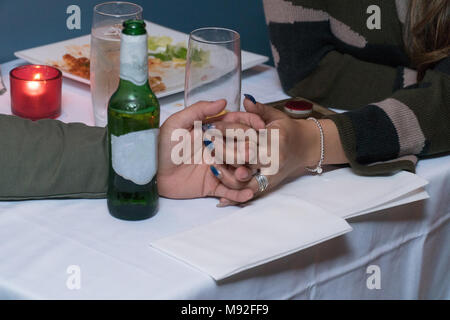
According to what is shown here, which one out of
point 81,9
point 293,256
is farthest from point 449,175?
point 81,9

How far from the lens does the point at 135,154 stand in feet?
2.48

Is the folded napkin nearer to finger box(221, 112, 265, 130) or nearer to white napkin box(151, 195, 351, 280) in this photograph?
white napkin box(151, 195, 351, 280)

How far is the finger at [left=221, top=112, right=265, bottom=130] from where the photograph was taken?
937mm

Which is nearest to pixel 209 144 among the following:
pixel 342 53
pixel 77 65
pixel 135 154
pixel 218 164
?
pixel 218 164

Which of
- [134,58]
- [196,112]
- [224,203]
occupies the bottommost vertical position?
[224,203]

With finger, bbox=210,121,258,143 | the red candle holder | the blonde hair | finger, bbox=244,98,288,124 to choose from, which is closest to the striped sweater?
the blonde hair

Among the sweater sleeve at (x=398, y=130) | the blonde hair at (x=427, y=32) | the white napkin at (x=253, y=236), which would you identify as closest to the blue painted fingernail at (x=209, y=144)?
A: the white napkin at (x=253, y=236)

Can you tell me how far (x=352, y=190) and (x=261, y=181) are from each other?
0.14 m

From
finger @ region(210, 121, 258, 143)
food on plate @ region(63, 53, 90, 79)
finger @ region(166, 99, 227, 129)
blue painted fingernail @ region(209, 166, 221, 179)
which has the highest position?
finger @ region(166, 99, 227, 129)

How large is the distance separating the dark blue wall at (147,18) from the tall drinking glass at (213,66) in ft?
2.20

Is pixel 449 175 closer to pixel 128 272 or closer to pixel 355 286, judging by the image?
pixel 355 286

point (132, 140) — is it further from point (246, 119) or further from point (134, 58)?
point (246, 119)

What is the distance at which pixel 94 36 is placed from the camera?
963 mm

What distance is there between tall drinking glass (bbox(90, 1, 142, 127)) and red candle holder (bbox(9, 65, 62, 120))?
0.11m
